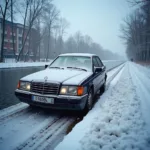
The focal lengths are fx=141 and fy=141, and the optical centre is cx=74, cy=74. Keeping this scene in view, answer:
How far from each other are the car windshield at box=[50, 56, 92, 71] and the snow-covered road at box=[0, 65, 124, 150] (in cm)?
179

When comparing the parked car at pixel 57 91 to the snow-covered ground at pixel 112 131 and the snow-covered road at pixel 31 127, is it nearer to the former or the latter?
the snow-covered road at pixel 31 127

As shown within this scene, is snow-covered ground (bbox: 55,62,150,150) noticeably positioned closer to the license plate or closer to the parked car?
the parked car

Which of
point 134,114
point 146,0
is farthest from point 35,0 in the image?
point 134,114

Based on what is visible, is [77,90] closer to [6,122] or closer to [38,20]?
[6,122]

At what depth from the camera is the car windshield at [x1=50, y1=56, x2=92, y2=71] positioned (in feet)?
17.1

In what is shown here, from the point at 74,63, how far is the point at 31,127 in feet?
9.21

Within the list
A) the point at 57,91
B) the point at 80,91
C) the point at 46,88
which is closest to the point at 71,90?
the point at 80,91

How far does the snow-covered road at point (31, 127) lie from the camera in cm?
274

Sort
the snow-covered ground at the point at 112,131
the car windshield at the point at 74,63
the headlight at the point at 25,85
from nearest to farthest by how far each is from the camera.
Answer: the snow-covered ground at the point at 112,131, the headlight at the point at 25,85, the car windshield at the point at 74,63

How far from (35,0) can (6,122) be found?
2959 centimetres

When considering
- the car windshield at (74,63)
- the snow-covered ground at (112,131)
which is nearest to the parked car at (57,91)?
the snow-covered ground at (112,131)

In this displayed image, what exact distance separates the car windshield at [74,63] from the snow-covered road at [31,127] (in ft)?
5.86

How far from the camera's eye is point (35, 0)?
2775 centimetres

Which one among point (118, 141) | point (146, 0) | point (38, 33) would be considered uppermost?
point (38, 33)
